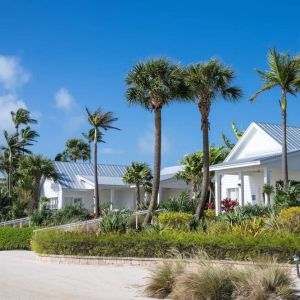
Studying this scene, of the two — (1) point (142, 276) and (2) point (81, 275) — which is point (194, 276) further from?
(2) point (81, 275)

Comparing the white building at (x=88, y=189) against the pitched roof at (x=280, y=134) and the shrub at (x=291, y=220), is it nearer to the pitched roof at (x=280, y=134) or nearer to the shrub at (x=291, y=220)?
the pitched roof at (x=280, y=134)

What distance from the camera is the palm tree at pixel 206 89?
91.5ft

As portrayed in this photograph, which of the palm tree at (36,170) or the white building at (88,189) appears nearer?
the white building at (88,189)

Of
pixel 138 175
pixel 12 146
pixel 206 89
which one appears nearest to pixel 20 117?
pixel 12 146

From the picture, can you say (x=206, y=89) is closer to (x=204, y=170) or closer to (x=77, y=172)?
(x=204, y=170)

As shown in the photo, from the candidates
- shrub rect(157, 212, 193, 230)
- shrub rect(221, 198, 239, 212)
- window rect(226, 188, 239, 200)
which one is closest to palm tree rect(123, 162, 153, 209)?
window rect(226, 188, 239, 200)

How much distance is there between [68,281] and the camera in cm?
1466

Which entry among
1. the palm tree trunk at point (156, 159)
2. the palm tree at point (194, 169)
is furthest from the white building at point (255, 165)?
the palm tree at point (194, 169)

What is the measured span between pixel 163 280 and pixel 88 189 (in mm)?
38201

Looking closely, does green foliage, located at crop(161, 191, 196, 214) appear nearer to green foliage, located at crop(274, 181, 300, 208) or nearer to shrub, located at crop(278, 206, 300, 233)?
green foliage, located at crop(274, 181, 300, 208)

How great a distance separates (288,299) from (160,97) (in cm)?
1876

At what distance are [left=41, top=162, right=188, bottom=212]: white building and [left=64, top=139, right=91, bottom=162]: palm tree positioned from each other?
884 inches

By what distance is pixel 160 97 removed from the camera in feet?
92.8

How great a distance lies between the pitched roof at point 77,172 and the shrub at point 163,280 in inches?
1488
